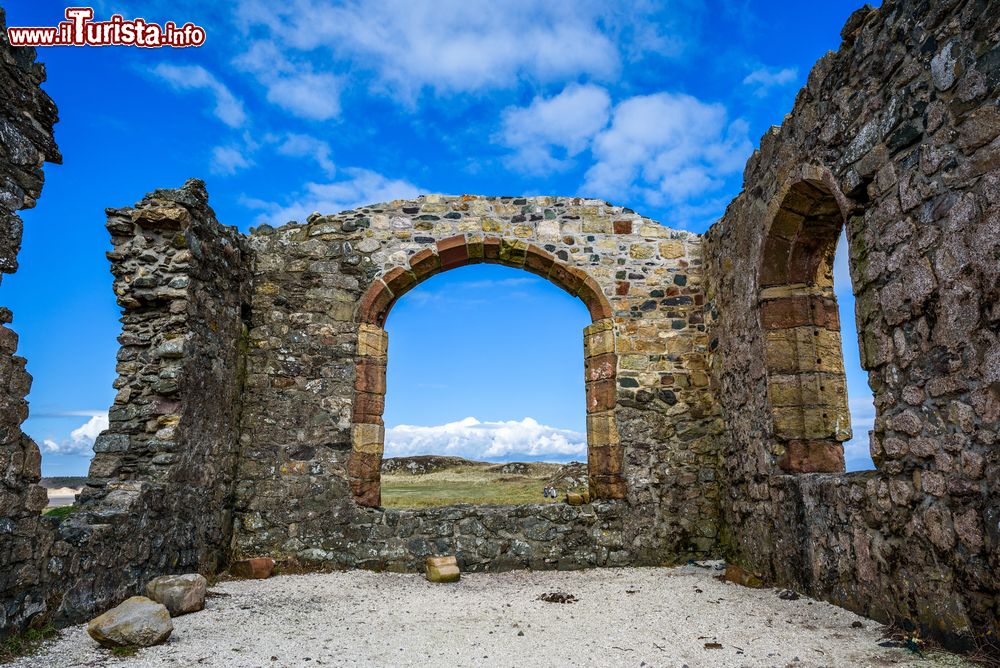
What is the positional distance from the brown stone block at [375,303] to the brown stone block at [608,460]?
2684mm

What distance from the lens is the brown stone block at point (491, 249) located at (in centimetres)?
683

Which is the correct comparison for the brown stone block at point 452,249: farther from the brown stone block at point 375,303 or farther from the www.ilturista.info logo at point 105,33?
the www.ilturista.info logo at point 105,33

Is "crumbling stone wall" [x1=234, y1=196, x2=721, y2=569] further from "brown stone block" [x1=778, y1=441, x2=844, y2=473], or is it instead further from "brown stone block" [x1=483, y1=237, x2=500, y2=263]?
"brown stone block" [x1=778, y1=441, x2=844, y2=473]

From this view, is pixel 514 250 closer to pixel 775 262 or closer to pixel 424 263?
pixel 424 263

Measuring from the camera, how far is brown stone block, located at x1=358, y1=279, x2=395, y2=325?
657 centimetres

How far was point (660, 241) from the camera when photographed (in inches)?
276

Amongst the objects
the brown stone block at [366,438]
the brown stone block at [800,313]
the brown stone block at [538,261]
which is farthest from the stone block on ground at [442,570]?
the brown stone block at [800,313]

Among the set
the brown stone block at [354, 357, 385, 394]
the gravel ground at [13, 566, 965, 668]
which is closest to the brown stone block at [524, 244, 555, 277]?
the brown stone block at [354, 357, 385, 394]

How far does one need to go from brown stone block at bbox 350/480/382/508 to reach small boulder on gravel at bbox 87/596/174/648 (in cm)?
268

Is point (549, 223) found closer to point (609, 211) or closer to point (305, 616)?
point (609, 211)

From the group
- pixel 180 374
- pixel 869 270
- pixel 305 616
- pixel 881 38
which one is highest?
pixel 881 38

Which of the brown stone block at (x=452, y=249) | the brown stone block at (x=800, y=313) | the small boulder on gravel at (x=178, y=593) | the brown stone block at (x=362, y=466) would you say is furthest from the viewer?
the brown stone block at (x=452, y=249)

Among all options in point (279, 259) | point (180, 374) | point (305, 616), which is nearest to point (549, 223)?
point (279, 259)

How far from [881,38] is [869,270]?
138 centimetres
